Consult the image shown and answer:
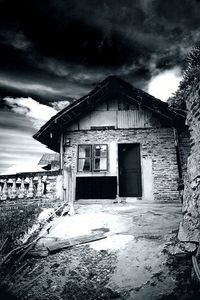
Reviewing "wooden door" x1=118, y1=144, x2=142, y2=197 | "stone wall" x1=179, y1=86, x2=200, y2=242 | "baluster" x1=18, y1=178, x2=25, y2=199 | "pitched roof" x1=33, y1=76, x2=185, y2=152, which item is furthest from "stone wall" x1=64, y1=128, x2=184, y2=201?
"stone wall" x1=179, y1=86, x2=200, y2=242

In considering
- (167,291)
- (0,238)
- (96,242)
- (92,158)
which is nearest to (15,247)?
(0,238)

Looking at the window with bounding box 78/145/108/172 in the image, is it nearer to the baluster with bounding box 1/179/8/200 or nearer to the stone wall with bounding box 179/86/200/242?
the baluster with bounding box 1/179/8/200

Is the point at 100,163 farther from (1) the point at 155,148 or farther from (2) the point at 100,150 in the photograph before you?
(1) the point at 155,148

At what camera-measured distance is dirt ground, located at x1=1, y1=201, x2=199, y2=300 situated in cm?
306

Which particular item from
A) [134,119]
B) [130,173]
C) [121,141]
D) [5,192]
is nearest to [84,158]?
[121,141]

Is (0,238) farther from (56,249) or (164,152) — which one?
(164,152)

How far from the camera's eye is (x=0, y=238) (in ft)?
15.4

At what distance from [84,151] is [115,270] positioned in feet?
22.1

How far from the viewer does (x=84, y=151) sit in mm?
9969

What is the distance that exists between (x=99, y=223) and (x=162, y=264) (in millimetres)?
2550

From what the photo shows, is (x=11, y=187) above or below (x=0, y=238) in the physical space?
above

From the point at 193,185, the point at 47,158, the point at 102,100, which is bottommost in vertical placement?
the point at 193,185

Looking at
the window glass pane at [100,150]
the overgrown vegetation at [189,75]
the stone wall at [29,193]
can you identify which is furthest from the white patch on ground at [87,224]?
the overgrown vegetation at [189,75]

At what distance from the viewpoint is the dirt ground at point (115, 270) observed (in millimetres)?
3061
